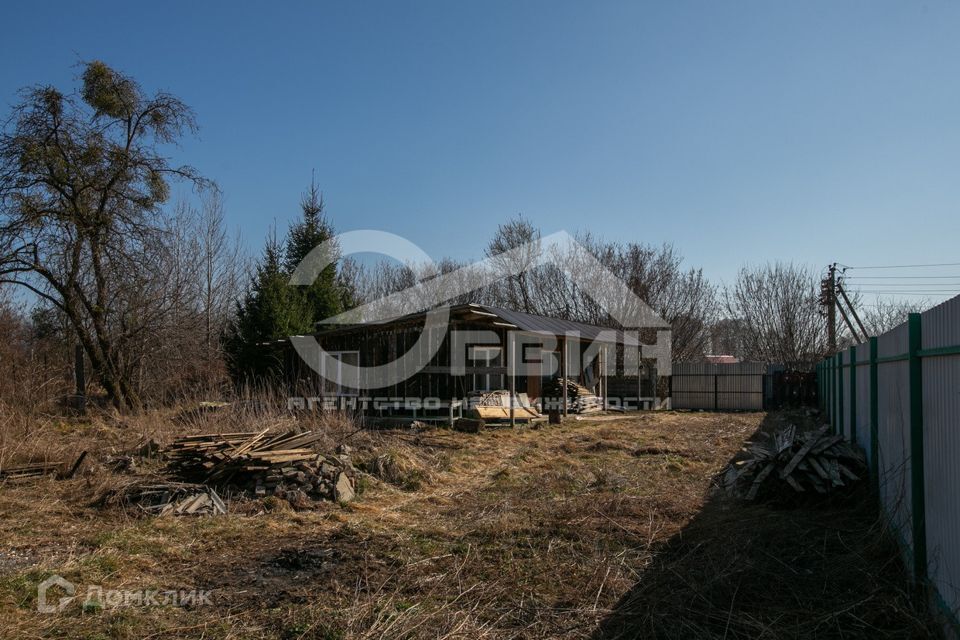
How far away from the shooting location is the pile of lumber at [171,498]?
306 inches

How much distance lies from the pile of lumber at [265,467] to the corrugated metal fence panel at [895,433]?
6.13 meters

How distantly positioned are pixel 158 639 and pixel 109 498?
179 inches

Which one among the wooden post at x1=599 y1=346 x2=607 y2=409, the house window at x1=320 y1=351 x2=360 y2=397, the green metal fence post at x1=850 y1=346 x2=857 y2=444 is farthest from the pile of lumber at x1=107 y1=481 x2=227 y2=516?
the wooden post at x1=599 y1=346 x2=607 y2=409

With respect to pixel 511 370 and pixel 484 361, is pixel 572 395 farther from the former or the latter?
pixel 511 370

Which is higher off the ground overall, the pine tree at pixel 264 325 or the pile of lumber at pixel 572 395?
the pine tree at pixel 264 325

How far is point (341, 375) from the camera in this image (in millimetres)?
19406

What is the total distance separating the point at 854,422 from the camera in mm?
9250

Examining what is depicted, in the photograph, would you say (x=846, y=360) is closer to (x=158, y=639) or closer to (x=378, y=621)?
Answer: (x=378, y=621)

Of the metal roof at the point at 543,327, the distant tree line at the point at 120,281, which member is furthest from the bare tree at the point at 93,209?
the metal roof at the point at 543,327

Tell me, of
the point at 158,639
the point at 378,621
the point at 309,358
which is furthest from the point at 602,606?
the point at 309,358

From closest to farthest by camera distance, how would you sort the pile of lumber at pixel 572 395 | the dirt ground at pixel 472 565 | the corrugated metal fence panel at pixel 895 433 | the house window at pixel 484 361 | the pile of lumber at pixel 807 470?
the dirt ground at pixel 472 565 < the corrugated metal fence panel at pixel 895 433 < the pile of lumber at pixel 807 470 < the house window at pixel 484 361 < the pile of lumber at pixel 572 395

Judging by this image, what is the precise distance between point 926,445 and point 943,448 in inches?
20.3

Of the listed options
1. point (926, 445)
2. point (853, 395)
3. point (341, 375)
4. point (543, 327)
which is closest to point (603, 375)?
point (543, 327)

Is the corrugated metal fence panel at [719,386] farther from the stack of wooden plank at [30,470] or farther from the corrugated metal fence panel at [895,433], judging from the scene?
the stack of wooden plank at [30,470]
